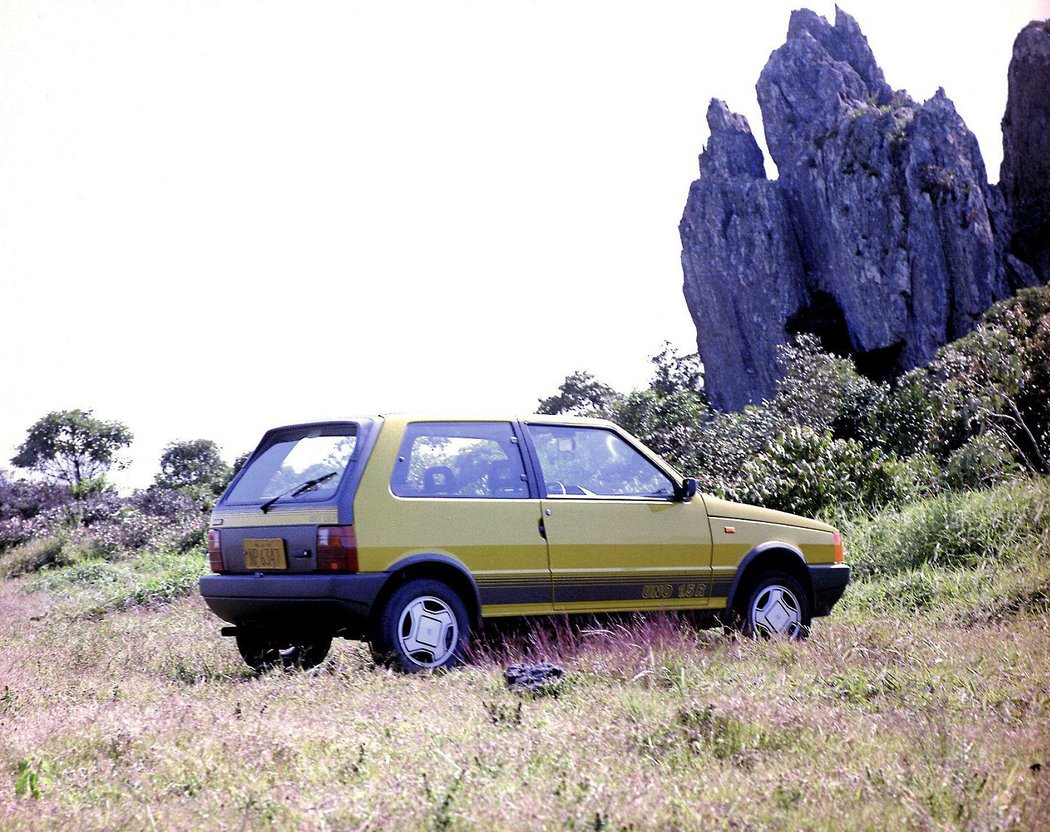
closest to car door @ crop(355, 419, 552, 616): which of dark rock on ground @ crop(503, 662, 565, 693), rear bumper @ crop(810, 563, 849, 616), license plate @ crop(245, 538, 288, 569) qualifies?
license plate @ crop(245, 538, 288, 569)

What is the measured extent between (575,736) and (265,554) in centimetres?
280

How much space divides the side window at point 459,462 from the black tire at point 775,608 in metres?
1.96

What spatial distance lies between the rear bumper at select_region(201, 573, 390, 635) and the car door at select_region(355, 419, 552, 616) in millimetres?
195

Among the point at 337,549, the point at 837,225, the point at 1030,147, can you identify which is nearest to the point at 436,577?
the point at 337,549

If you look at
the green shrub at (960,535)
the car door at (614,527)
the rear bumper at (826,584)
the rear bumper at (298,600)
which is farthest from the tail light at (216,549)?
the green shrub at (960,535)

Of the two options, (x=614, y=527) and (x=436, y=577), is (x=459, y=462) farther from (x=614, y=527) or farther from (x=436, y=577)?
(x=614, y=527)

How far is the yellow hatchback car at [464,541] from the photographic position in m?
6.08

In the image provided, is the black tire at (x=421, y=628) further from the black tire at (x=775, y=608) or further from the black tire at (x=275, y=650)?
the black tire at (x=775, y=608)

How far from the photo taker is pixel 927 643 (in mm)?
6590

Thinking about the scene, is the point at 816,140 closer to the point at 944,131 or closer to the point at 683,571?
the point at 944,131

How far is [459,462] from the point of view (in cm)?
660

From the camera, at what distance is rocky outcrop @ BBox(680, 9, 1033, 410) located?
59.6 metres

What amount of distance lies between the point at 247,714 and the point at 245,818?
5.27ft

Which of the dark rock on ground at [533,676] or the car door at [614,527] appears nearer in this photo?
the dark rock on ground at [533,676]
